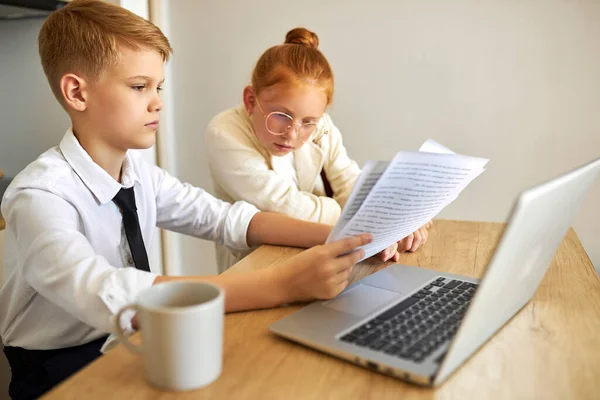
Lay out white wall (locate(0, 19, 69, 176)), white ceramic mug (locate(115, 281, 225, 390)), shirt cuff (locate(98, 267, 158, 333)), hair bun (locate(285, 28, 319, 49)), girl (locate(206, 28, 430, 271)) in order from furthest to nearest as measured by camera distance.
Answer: white wall (locate(0, 19, 69, 176))
hair bun (locate(285, 28, 319, 49))
girl (locate(206, 28, 430, 271))
shirt cuff (locate(98, 267, 158, 333))
white ceramic mug (locate(115, 281, 225, 390))

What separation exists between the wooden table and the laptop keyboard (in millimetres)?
38

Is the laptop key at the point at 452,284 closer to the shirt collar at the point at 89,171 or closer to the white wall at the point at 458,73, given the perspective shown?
the shirt collar at the point at 89,171

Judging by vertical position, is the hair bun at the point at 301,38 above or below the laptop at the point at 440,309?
above

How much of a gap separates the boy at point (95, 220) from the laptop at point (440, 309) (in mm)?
68

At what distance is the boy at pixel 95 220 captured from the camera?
0.71 metres

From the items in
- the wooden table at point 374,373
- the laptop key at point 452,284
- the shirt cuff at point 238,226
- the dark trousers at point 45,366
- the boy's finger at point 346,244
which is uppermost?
the boy's finger at point 346,244

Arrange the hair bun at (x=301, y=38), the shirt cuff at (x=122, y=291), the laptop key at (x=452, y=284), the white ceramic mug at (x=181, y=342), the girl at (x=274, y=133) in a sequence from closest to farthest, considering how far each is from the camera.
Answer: the white ceramic mug at (x=181, y=342)
the shirt cuff at (x=122, y=291)
the laptop key at (x=452, y=284)
the girl at (x=274, y=133)
the hair bun at (x=301, y=38)

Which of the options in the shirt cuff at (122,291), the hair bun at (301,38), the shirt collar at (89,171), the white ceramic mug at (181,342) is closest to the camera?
the white ceramic mug at (181,342)

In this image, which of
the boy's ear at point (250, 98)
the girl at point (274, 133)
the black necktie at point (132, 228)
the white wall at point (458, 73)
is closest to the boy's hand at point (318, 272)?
the black necktie at point (132, 228)

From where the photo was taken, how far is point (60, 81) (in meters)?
0.98

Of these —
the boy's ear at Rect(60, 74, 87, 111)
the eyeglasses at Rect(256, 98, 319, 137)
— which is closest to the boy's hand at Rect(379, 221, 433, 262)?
the eyeglasses at Rect(256, 98, 319, 137)

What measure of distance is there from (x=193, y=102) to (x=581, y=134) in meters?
1.34

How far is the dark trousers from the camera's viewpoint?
832mm

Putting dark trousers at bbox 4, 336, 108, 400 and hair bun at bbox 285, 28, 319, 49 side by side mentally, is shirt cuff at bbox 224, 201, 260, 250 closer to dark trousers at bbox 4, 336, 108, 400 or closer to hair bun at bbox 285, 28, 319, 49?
dark trousers at bbox 4, 336, 108, 400
